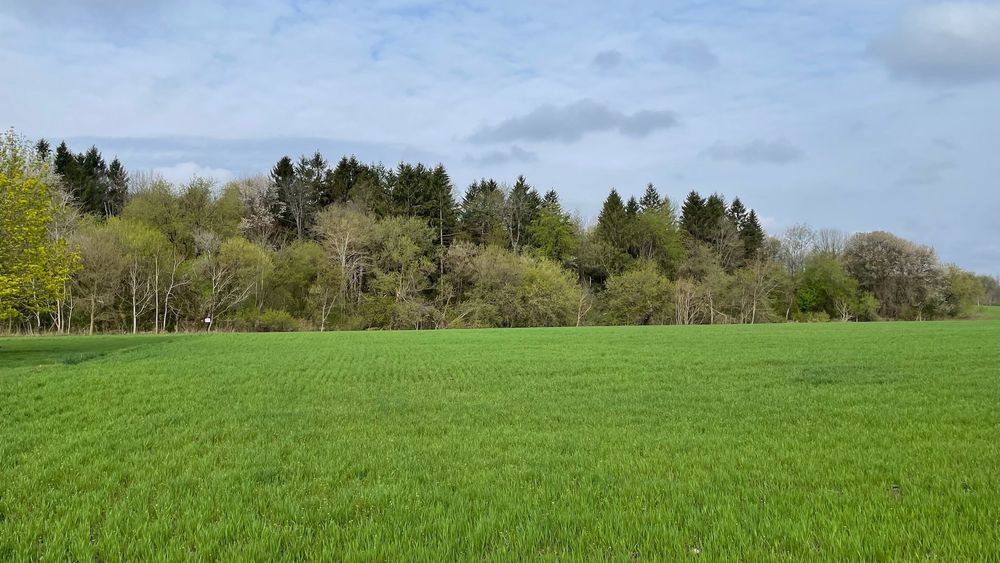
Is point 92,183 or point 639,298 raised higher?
point 92,183

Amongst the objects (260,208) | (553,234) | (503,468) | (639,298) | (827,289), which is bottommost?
(503,468)

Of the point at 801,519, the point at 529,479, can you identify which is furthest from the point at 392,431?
the point at 801,519

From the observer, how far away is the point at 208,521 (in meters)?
5.89

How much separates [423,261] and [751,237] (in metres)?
58.3

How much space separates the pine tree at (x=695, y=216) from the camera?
91.1 metres

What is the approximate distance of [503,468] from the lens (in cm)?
791

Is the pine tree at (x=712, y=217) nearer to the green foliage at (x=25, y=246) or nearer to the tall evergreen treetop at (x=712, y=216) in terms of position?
the tall evergreen treetop at (x=712, y=216)

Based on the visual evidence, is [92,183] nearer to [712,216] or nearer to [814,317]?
[712,216]

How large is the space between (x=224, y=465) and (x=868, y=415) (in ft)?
39.9

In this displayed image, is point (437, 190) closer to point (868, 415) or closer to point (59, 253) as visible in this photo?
point (59, 253)

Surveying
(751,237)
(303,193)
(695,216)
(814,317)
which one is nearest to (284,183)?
(303,193)

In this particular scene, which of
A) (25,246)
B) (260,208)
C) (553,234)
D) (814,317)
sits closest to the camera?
(25,246)

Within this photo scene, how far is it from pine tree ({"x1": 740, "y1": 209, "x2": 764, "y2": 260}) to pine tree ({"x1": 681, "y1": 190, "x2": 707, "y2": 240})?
7652 millimetres

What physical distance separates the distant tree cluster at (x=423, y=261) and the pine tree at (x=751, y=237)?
316 mm
